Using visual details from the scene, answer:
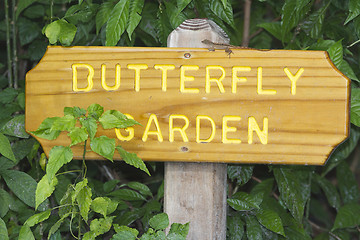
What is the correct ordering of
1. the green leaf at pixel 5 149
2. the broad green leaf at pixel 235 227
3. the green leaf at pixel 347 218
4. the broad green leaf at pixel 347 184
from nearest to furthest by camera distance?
the green leaf at pixel 5 149 < the broad green leaf at pixel 235 227 < the green leaf at pixel 347 218 < the broad green leaf at pixel 347 184

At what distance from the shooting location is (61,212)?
4.11 ft

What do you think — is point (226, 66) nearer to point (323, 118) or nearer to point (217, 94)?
point (217, 94)

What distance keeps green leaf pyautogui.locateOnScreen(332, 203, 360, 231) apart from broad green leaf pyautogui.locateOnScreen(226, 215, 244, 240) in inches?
14.7

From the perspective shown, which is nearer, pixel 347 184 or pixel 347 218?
pixel 347 218

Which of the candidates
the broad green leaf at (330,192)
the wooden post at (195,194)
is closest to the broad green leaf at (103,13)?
the wooden post at (195,194)

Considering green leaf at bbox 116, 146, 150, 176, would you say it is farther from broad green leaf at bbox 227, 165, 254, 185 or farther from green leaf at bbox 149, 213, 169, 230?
broad green leaf at bbox 227, 165, 254, 185

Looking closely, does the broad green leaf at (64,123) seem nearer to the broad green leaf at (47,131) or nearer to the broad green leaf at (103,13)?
the broad green leaf at (47,131)

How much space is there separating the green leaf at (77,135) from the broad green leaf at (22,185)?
0.36m

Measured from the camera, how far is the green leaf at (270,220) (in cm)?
131

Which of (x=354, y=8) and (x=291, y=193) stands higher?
(x=354, y=8)

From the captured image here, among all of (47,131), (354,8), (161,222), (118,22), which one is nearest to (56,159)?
(47,131)

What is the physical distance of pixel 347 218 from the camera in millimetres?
1583

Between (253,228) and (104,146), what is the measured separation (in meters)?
0.54

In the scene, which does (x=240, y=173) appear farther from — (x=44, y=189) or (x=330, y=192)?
(x=44, y=189)
